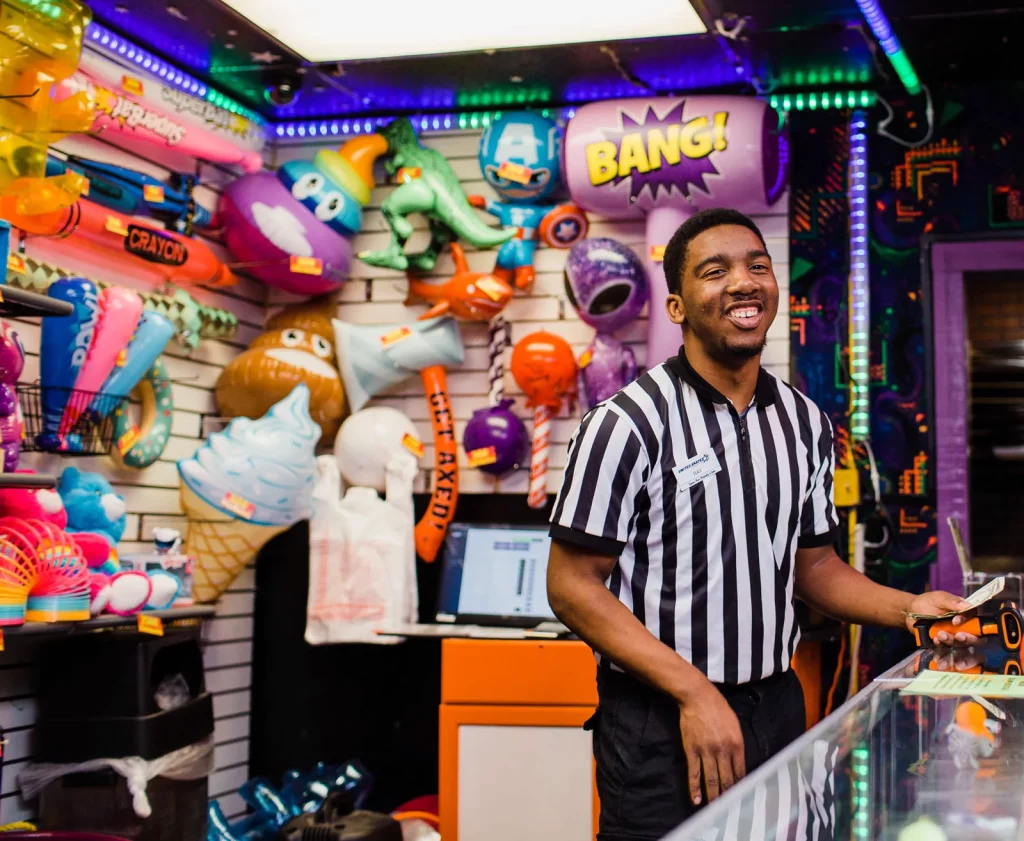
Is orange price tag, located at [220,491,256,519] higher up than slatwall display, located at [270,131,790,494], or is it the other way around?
slatwall display, located at [270,131,790,494]

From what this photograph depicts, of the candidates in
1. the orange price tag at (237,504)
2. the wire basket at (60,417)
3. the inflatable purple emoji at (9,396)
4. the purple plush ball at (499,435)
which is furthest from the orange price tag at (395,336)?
the inflatable purple emoji at (9,396)

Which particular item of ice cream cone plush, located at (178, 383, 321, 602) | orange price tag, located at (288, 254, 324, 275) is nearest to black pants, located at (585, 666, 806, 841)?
ice cream cone plush, located at (178, 383, 321, 602)

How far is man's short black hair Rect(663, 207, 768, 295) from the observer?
208cm

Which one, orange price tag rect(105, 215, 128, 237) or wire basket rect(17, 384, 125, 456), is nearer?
wire basket rect(17, 384, 125, 456)

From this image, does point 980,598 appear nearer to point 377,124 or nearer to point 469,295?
point 469,295

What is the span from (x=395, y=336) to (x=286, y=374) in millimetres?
470

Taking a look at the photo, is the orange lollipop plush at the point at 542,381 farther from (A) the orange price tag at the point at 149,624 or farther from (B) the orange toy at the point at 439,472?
(A) the orange price tag at the point at 149,624

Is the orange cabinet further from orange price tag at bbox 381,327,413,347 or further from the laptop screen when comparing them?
orange price tag at bbox 381,327,413,347

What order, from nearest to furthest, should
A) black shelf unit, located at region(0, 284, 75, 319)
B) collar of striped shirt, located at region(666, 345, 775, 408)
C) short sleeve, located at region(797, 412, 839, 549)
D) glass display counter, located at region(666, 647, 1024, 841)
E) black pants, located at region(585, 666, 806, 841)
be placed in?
glass display counter, located at region(666, 647, 1024, 841) < black pants, located at region(585, 666, 806, 841) < collar of striped shirt, located at region(666, 345, 775, 408) < short sleeve, located at region(797, 412, 839, 549) < black shelf unit, located at region(0, 284, 75, 319)

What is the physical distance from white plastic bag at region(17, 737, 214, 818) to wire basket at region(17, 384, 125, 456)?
94cm

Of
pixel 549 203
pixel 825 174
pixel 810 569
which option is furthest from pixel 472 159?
pixel 810 569

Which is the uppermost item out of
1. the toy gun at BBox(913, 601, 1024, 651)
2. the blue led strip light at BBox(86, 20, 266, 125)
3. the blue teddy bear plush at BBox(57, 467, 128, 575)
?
the blue led strip light at BBox(86, 20, 266, 125)

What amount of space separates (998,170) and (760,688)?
10.6ft

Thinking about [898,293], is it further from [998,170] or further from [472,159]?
[472,159]
